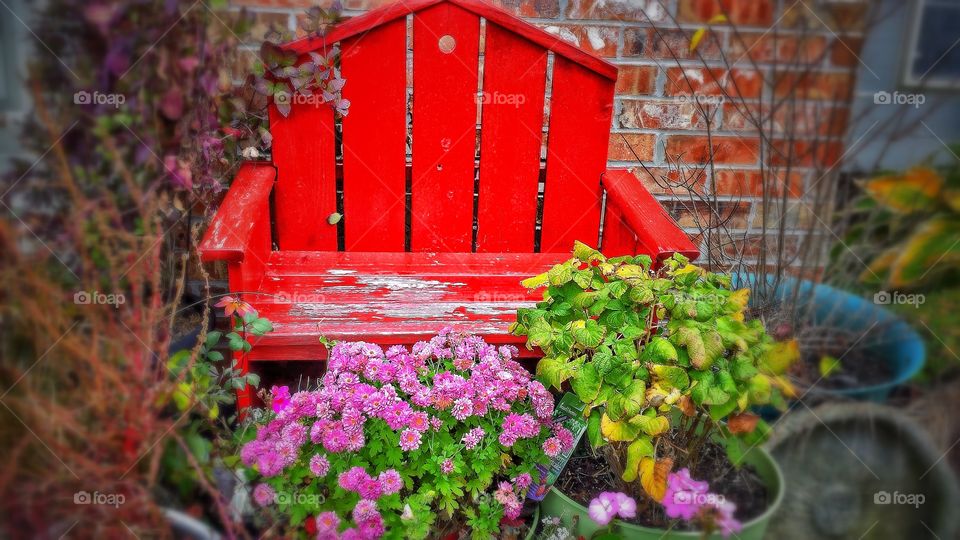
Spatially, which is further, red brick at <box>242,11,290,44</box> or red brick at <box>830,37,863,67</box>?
red brick at <box>242,11,290,44</box>

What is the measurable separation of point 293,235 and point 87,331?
1.02 metres

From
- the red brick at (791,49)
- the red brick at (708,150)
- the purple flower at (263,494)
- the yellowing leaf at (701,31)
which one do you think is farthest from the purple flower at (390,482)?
the yellowing leaf at (701,31)

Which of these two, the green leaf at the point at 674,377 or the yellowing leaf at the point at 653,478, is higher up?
the green leaf at the point at 674,377

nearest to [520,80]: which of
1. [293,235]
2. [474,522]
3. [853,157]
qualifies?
[293,235]

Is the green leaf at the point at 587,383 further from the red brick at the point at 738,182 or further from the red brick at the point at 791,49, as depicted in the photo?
the red brick at the point at 738,182

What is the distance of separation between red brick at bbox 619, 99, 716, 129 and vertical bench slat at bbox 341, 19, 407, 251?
Answer: 29.2 inches

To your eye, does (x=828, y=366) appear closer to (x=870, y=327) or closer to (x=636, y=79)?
(x=870, y=327)

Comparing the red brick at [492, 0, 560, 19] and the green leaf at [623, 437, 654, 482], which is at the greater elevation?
the red brick at [492, 0, 560, 19]

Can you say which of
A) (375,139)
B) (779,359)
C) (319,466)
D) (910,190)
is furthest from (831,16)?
(319,466)

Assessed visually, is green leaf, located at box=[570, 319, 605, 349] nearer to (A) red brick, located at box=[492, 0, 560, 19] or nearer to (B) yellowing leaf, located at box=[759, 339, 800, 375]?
(B) yellowing leaf, located at box=[759, 339, 800, 375]

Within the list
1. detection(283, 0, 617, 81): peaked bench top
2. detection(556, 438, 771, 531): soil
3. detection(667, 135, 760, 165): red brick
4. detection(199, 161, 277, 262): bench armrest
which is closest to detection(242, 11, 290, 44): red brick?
detection(283, 0, 617, 81): peaked bench top

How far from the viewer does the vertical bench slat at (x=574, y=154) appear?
209 cm

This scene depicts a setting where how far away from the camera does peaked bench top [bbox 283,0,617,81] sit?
198 centimetres

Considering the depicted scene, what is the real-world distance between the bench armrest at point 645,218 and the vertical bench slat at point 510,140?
0.25m
